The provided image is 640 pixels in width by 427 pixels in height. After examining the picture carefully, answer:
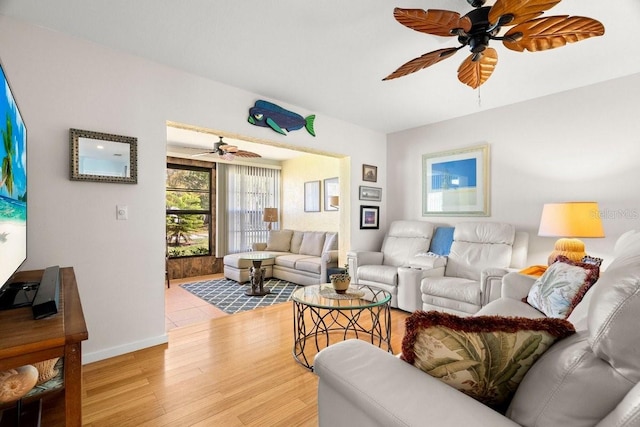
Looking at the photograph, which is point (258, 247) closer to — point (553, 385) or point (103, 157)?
point (103, 157)

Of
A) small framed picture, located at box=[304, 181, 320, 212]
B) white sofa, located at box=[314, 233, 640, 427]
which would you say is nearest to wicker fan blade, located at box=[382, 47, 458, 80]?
white sofa, located at box=[314, 233, 640, 427]

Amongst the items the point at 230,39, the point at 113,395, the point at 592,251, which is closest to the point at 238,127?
the point at 230,39

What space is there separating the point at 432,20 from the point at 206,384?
101 inches

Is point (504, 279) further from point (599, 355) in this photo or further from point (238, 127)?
point (238, 127)

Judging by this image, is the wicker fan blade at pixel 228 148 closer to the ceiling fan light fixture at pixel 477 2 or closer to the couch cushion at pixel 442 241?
the couch cushion at pixel 442 241

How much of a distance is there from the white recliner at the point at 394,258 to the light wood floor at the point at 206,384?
0.89 metres

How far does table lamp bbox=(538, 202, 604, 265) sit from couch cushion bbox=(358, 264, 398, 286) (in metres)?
1.49

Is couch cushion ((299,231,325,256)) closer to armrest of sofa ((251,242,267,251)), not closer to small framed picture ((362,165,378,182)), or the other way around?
armrest of sofa ((251,242,267,251))

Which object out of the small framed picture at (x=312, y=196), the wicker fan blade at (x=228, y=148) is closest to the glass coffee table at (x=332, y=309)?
the wicker fan blade at (x=228, y=148)

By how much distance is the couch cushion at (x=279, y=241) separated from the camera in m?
6.06

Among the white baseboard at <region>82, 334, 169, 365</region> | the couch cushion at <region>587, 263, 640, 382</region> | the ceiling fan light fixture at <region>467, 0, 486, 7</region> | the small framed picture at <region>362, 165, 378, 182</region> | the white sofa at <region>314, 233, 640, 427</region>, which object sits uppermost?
the ceiling fan light fixture at <region>467, 0, 486, 7</region>

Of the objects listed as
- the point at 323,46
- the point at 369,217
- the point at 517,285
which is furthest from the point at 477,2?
the point at 369,217

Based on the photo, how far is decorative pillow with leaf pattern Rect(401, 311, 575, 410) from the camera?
0.84 m

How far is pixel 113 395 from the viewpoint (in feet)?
6.17
